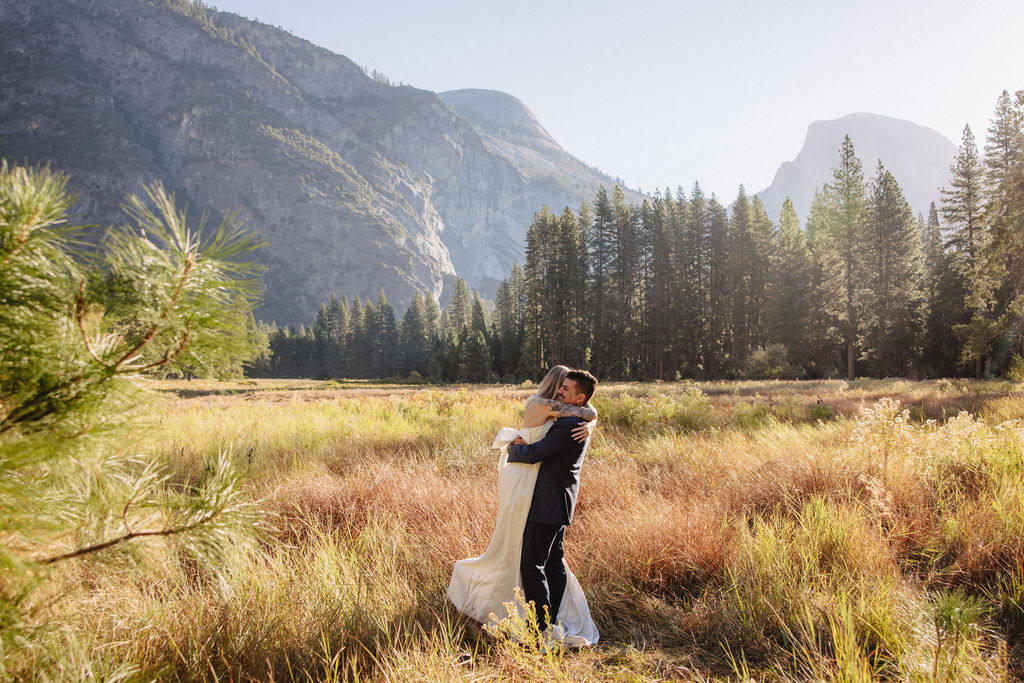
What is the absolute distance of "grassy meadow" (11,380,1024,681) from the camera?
8.61 ft

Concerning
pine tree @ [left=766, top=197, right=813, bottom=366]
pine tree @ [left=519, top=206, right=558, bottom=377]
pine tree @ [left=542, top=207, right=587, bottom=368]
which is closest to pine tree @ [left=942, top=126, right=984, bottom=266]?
pine tree @ [left=766, top=197, right=813, bottom=366]

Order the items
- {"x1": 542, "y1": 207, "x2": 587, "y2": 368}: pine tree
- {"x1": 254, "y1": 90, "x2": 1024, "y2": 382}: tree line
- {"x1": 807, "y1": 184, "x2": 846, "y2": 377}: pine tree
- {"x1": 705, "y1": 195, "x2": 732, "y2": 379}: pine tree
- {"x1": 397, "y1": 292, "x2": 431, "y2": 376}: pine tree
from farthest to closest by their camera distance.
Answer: {"x1": 397, "y1": 292, "x2": 431, "y2": 376}: pine tree < {"x1": 542, "y1": 207, "x2": 587, "y2": 368}: pine tree < {"x1": 705, "y1": 195, "x2": 732, "y2": 379}: pine tree < {"x1": 807, "y1": 184, "x2": 846, "y2": 377}: pine tree < {"x1": 254, "y1": 90, "x2": 1024, "y2": 382}: tree line

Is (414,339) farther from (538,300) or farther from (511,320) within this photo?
(538,300)

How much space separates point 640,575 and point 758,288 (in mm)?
47921

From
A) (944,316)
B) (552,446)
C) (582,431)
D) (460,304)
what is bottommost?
(552,446)

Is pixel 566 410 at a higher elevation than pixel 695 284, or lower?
lower

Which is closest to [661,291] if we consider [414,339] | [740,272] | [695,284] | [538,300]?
[695,284]

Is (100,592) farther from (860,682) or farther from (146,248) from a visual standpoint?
(860,682)

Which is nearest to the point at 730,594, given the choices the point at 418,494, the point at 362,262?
the point at 418,494

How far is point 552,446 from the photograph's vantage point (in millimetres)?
3346

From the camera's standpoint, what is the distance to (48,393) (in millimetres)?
1604

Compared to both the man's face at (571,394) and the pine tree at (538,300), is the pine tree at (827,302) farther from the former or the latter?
the man's face at (571,394)

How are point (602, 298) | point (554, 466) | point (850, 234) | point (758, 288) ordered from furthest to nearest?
point (602, 298)
point (758, 288)
point (850, 234)
point (554, 466)

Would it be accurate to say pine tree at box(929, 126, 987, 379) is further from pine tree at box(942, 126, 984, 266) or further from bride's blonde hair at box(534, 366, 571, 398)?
bride's blonde hair at box(534, 366, 571, 398)
